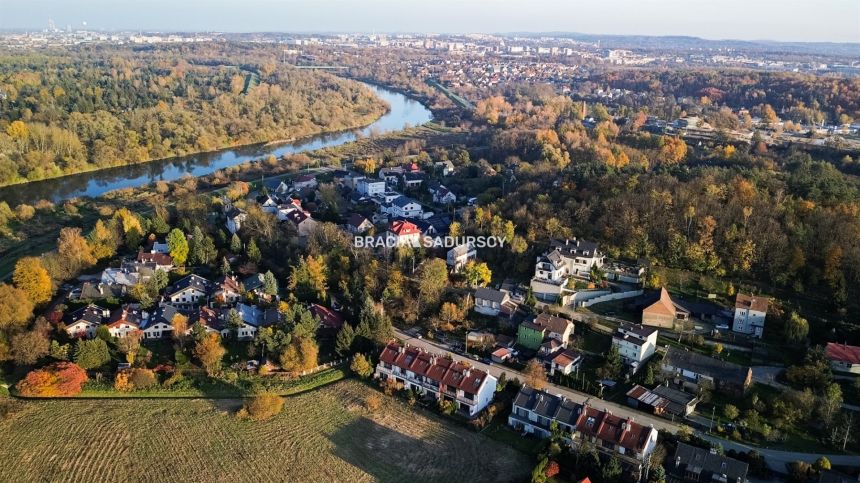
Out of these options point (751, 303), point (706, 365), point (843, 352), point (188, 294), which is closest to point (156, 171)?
point (188, 294)

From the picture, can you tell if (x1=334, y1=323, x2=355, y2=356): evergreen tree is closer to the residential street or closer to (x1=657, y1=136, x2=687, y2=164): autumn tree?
the residential street

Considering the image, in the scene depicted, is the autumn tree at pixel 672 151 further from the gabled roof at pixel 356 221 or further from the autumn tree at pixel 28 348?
the autumn tree at pixel 28 348

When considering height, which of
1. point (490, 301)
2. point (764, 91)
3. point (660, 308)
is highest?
point (764, 91)

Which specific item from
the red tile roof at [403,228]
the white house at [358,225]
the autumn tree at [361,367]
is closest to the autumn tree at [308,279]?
the red tile roof at [403,228]

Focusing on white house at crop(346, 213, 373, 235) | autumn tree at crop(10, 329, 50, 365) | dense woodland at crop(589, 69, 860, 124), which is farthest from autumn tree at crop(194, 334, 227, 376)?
dense woodland at crop(589, 69, 860, 124)

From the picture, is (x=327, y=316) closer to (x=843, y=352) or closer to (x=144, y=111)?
(x=843, y=352)

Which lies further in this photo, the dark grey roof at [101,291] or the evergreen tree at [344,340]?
the dark grey roof at [101,291]
